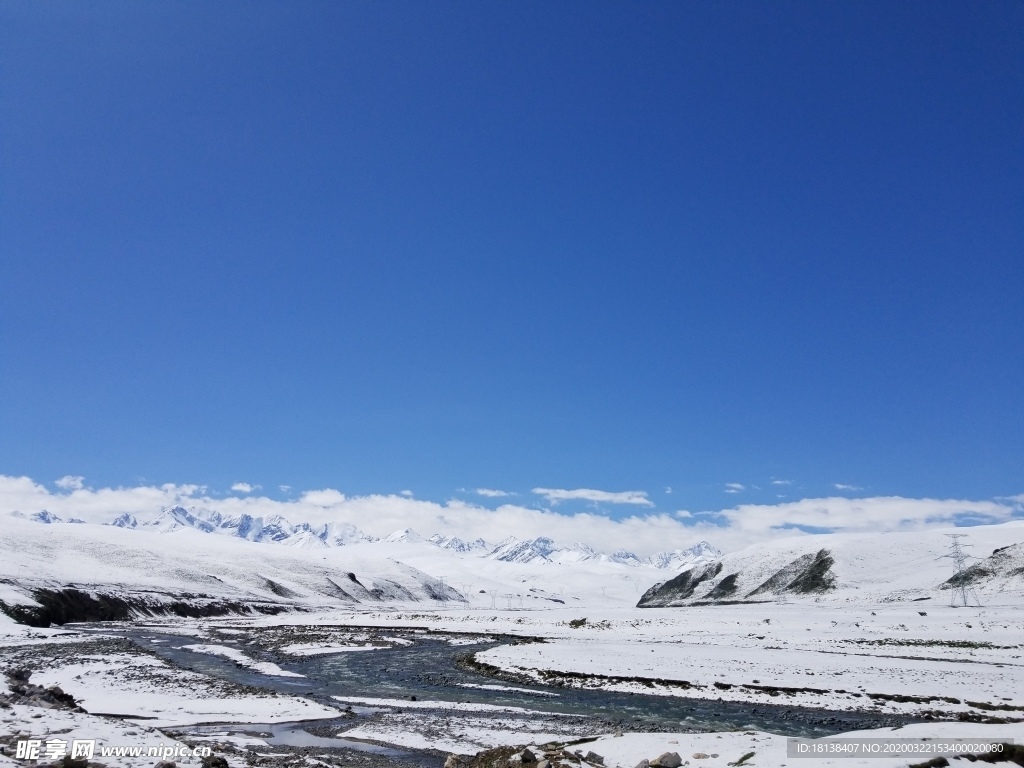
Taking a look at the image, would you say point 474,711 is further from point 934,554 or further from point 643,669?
point 934,554

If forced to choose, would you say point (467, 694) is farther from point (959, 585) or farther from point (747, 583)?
point (747, 583)

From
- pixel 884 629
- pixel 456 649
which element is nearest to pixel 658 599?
pixel 884 629

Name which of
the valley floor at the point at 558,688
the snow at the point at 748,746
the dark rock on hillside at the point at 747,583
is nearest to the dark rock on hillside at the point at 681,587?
the dark rock on hillside at the point at 747,583

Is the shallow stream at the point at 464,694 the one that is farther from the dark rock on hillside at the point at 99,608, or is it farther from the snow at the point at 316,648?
the dark rock on hillside at the point at 99,608

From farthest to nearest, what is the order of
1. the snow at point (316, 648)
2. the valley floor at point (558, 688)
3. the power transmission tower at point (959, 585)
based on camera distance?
the power transmission tower at point (959, 585)
the snow at point (316, 648)
the valley floor at point (558, 688)

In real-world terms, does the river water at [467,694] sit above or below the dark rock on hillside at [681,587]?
above

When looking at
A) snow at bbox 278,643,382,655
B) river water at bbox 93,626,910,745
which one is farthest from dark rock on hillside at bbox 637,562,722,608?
river water at bbox 93,626,910,745

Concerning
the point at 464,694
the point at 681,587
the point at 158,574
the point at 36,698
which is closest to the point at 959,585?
the point at 681,587

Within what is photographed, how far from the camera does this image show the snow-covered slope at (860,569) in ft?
293

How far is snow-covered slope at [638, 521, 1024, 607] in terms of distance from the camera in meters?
89.2

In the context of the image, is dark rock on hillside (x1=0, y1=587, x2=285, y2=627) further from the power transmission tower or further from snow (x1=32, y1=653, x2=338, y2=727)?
the power transmission tower

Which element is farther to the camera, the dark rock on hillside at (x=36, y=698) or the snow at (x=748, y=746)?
the dark rock on hillside at (x=36, y=698)

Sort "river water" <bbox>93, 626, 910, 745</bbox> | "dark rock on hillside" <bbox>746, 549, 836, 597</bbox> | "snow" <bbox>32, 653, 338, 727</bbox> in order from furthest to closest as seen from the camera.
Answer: "dark rock on hillside" <bbox>746, 549, 836, 597</bbox>, "river water" <bbox>93, 626, 910, 745</bbox>, "snow" <bbox>32, 653, 338, 727</bbox>

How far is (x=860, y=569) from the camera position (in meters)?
109
